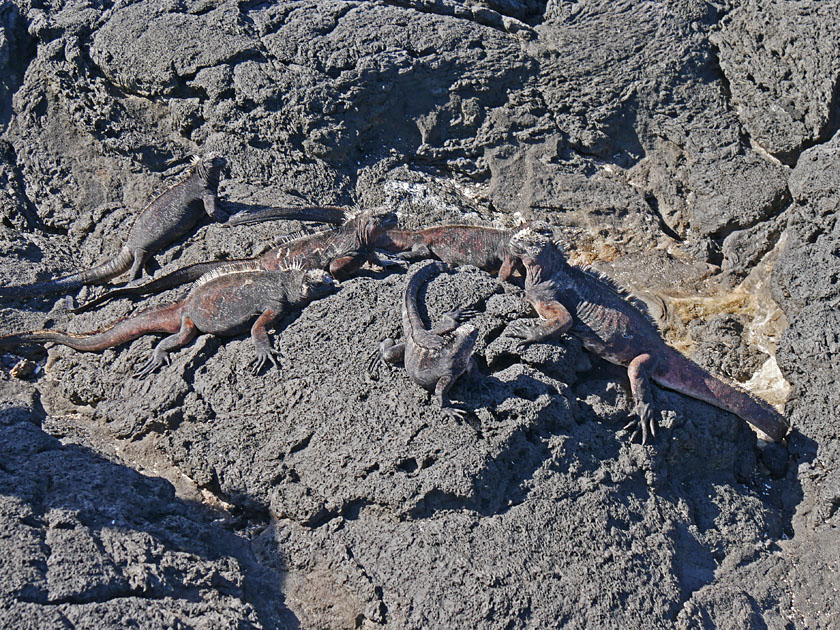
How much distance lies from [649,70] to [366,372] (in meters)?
4.78

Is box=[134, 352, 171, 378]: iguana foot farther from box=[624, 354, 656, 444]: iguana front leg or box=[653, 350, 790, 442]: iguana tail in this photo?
box=[653, 350, 790, 442]: iguana tail

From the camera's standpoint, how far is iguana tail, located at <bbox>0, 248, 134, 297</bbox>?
6.15m

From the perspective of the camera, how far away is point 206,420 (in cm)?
503

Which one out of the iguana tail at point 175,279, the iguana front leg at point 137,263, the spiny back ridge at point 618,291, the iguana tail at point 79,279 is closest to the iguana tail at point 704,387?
the spiny back ridge at point 618,291

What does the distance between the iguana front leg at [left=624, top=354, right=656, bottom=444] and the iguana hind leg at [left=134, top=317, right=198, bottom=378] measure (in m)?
2.95

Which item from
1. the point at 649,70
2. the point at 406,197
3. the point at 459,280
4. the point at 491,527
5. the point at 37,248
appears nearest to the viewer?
the point at 491,527

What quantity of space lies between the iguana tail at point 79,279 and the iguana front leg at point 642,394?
12.9 feet

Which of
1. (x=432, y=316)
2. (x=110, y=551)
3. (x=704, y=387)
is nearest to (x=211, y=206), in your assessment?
(x=432, y=316)

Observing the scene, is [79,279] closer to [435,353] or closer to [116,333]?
[116,333]

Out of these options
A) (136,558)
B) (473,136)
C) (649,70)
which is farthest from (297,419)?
(649,70)

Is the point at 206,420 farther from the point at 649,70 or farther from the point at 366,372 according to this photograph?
the point at 649,70

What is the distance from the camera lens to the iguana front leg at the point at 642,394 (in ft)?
16.4

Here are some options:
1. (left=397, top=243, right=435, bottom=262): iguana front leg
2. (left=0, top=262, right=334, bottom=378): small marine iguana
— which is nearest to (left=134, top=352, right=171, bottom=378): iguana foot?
(left=0, top=262, right=334, bottom=378): small marine iguana

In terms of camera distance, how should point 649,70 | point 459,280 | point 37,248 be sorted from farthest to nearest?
point 649,70 < point 37,248 < point 459,280
